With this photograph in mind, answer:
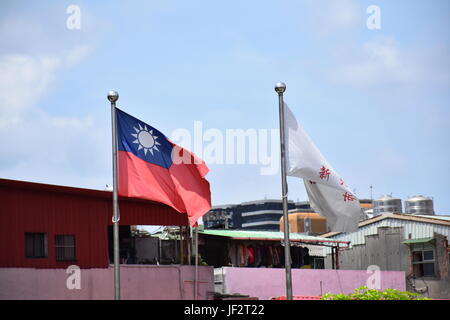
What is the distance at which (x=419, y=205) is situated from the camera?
7725 cm

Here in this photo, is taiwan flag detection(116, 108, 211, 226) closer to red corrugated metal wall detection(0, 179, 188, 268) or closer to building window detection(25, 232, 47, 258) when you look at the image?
red corrugated metal wall detection(0, 179, 188, 268)

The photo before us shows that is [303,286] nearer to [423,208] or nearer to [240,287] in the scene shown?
[240,287]

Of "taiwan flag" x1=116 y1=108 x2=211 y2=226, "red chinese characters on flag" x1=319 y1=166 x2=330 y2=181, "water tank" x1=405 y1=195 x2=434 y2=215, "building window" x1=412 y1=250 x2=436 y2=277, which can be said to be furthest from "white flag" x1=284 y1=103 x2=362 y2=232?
"water tank" x1=405 y1=195 x2=434 y2=215

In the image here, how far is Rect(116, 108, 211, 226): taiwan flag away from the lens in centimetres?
2445

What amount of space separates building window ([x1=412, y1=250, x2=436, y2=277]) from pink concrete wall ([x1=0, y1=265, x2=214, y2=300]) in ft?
64.5

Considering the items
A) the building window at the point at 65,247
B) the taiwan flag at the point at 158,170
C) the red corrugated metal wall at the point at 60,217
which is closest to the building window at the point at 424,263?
the red corrugated metal wall at the point at 60,217

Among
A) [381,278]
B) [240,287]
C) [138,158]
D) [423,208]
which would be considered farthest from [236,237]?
[423,208]

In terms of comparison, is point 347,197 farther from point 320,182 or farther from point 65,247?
point 65,247

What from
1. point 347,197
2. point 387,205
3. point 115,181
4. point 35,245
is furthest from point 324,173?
point 387,205

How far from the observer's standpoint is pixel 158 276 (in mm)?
29266

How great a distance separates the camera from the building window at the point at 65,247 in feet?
→ 91.1

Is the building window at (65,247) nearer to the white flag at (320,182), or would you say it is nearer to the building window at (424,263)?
the white flag at (320,182)

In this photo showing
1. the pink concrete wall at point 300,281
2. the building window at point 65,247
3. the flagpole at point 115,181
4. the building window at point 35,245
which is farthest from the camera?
the pink concrete wall at point 300,281

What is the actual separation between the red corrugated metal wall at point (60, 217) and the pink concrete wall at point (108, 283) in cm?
62
